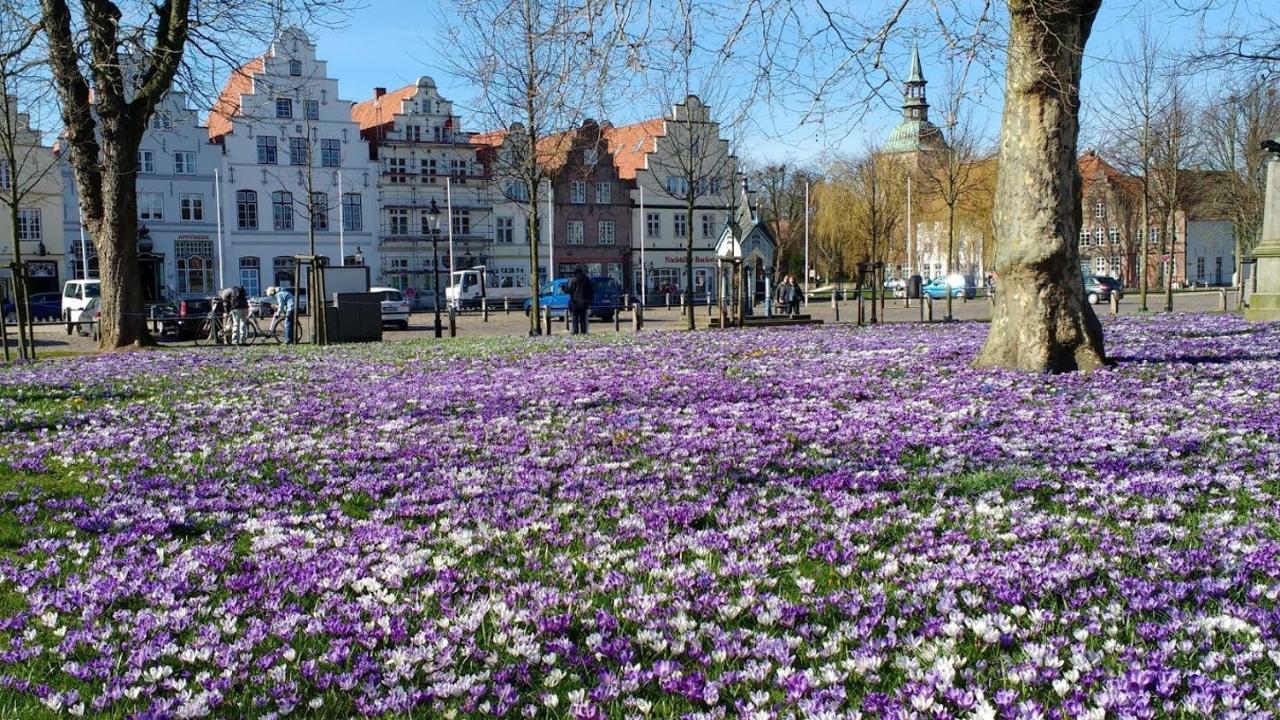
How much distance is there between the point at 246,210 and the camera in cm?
6506

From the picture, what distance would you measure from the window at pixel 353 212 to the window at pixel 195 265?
8316mm

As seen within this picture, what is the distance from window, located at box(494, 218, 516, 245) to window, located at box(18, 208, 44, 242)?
27441mm

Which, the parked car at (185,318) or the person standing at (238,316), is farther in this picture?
the parked car at (185,318)

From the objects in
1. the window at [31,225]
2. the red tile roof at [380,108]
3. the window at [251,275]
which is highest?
the red tile roof at [380,108]

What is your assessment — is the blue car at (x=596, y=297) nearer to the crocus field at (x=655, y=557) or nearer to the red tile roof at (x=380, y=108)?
the red tile roof at (x=380, y=108)

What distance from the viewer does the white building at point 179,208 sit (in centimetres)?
6181

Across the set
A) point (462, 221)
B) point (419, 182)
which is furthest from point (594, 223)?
point (419, 182)

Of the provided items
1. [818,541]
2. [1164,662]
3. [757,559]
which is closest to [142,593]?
[757,559]

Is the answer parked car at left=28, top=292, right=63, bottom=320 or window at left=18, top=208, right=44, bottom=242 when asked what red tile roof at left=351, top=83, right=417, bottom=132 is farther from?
parked car at left=28, top=292, right=63, bottom=320

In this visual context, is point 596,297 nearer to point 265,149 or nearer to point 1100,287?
point 1100,287

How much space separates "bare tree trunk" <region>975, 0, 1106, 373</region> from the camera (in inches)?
460

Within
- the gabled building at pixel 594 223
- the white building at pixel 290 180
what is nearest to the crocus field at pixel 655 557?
the white building at pixel 290 180

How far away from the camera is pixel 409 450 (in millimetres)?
8117

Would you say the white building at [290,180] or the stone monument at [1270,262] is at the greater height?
the white building at [290,180]
